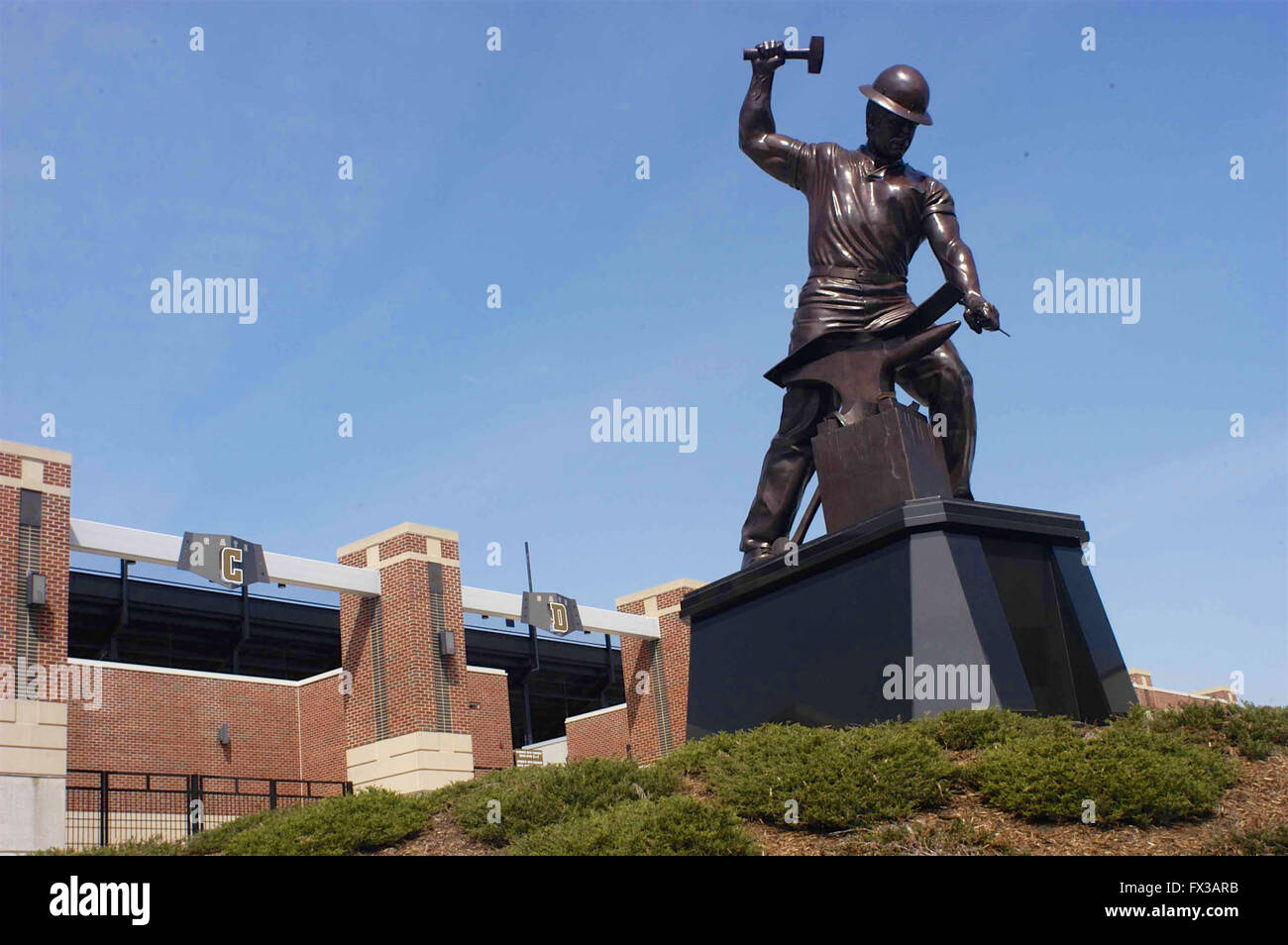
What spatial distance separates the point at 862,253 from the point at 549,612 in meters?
20.4

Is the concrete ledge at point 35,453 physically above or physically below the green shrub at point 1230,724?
above

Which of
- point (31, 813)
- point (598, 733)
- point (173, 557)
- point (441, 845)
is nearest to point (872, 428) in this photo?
point (441, 845)

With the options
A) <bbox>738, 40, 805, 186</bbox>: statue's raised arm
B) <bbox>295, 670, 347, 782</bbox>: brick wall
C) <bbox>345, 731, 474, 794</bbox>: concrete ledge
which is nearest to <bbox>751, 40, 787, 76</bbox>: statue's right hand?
<bbox>738, 40, 805, 186</bbox>: statue's raised arm

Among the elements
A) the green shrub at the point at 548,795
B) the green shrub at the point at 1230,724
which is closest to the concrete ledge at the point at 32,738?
the green shrub at the point at 548,795

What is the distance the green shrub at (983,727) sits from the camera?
8.17 meters

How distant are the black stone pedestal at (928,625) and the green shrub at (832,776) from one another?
582 mm

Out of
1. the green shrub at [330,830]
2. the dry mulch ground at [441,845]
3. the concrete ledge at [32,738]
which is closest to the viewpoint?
the dry mulch ground at [441,845]

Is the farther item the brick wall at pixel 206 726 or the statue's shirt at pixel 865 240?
the brick wall at pixel 206 726

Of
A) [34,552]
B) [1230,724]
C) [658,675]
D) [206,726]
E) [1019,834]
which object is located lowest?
[1019,834]

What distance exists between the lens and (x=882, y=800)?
24.3ft

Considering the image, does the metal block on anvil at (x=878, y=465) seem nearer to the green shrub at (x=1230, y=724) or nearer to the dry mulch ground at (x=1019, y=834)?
the green shrub at (x=1230, y=724)

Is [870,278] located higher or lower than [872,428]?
higher

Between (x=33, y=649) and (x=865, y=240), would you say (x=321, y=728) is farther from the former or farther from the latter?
(x=865, y=240)
